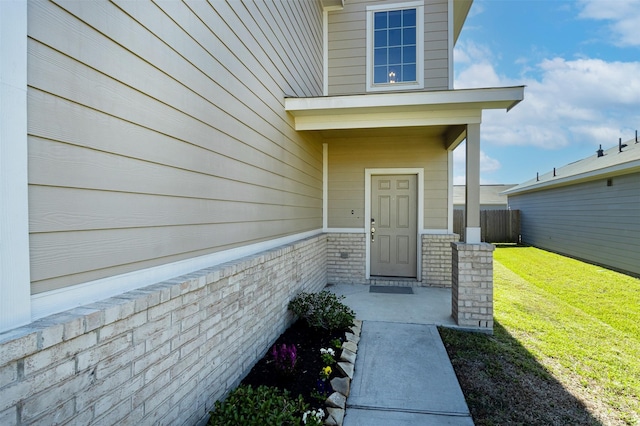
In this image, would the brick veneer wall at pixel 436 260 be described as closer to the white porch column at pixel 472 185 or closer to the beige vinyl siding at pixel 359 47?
the white porch column at pixel 472 185

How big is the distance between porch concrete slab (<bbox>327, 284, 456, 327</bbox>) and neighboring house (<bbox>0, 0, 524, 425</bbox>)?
56cm

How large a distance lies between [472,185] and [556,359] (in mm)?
2116

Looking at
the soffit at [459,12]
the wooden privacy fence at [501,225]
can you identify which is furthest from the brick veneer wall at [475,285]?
the wooden privacy fence at [501,225]

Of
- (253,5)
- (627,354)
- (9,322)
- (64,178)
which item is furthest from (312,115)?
(627,354)

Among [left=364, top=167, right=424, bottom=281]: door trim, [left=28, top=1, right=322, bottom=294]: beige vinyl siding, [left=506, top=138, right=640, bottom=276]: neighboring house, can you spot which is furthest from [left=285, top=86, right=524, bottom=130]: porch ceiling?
[left=506, top=138, right=640, bottom=276]: neighboring house

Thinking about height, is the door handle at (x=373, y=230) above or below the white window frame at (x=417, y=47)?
below

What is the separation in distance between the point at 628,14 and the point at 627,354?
12.7 metres

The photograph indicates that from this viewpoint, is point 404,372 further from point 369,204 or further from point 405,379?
point 369,204

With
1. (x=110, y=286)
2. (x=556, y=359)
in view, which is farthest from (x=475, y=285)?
(x=110, y=286)

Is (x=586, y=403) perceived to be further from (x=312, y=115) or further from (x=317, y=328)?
(x=312, y=115)

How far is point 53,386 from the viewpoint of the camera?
3.53 feet

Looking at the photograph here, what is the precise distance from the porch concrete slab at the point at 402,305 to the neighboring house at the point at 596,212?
19.7 ft

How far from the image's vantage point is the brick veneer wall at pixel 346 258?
6.35 meters

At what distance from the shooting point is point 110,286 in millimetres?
1428
